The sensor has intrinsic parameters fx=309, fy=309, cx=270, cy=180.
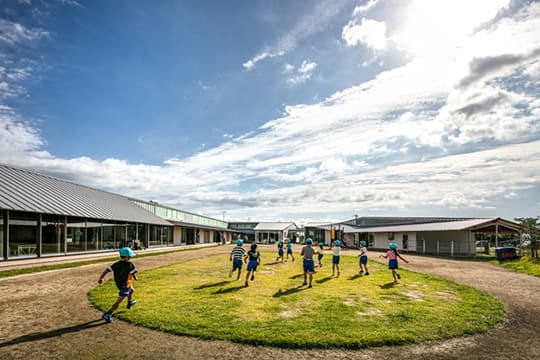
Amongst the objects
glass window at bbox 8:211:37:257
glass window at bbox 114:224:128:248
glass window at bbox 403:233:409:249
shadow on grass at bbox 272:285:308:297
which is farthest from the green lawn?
glass window at bbox 114:224:128:248

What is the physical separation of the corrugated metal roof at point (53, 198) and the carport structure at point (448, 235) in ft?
98.6

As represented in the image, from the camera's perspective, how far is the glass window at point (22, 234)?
18641 millimetres

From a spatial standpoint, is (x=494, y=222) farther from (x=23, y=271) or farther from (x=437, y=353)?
(x=23, y=271)

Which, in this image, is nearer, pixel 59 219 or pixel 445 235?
pixel 59 219

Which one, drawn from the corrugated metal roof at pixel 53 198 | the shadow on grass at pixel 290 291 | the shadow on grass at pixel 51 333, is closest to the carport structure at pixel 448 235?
the shadow on grass at pixel 290 291

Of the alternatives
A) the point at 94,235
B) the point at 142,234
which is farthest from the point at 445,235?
the point at 94,235

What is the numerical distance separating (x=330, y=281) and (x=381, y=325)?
6.41 metres

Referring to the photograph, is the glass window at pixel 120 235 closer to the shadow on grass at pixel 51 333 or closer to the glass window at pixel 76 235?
the glass window at pixel 76 235

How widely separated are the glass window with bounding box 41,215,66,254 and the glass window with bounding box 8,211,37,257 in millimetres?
655

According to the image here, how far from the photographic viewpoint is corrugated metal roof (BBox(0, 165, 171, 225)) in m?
19.5

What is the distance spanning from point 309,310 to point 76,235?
2311 cm

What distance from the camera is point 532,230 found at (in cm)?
2334

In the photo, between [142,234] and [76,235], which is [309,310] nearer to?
[76,235]

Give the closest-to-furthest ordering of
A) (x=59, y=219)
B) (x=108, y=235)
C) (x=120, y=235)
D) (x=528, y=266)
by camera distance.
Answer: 1. (x=528, y=266)
2. (x=59, y=219)
3. (x=108, y=235)
4. (x=120, y=235)
